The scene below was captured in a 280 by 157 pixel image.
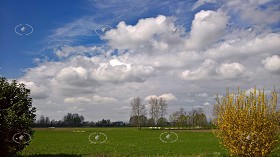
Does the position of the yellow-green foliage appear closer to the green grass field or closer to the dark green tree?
the green grass field

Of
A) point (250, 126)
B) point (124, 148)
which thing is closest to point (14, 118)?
point (250, 126)

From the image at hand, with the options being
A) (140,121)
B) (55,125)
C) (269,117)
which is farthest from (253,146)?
(55,125)

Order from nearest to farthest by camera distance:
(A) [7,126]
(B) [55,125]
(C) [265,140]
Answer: (C) [265,140] < (A) [7,126] < (B) [55,125]

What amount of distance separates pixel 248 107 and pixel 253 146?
5.45ft

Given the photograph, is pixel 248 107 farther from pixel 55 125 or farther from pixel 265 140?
pixel 55 125

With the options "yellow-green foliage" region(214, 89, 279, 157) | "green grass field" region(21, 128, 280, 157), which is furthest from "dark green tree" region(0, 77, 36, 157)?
"yellow-green foliage" region(214, 89, 279, 157)

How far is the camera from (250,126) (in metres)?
13.9

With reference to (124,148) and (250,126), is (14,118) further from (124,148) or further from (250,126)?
(124,148)

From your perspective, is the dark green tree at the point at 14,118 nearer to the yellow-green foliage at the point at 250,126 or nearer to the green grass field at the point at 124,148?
the green grass field at the point at 124,148

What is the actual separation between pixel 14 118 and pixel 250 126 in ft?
45.1

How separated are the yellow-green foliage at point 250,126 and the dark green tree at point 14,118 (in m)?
12.3

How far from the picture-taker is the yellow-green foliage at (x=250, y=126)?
13906 mm

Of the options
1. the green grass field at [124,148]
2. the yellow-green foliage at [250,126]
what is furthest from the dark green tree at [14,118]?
the yellow-green foliage at [250,126]

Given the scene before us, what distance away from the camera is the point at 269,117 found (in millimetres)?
14234
